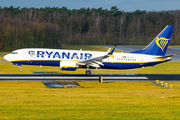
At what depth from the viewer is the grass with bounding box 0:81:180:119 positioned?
19.2m

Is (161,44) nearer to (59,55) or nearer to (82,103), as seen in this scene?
(59,55)

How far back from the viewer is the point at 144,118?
734 inches

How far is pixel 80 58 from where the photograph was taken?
135 ft

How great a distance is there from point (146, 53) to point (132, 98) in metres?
19.9

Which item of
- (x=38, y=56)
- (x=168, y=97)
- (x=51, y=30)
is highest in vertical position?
(x=51, y=30)

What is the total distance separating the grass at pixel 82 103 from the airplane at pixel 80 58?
9.20 meters

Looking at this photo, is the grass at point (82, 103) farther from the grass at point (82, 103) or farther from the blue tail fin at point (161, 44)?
the blue tail fin at point (161, 44)

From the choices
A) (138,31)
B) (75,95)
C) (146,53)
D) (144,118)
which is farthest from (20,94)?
(138,31)

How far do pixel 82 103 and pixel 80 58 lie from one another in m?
18.6

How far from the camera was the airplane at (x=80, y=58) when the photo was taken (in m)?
40.1

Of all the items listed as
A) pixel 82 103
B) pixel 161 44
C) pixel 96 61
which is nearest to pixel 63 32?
pixel 161 44

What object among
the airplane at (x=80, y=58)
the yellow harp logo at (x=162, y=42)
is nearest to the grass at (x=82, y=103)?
the airplane at (x=80, y=58)

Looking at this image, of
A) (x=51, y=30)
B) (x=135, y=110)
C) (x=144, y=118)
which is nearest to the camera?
(x=144, y=118)

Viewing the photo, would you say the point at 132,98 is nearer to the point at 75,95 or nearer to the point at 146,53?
the point at 75,95
